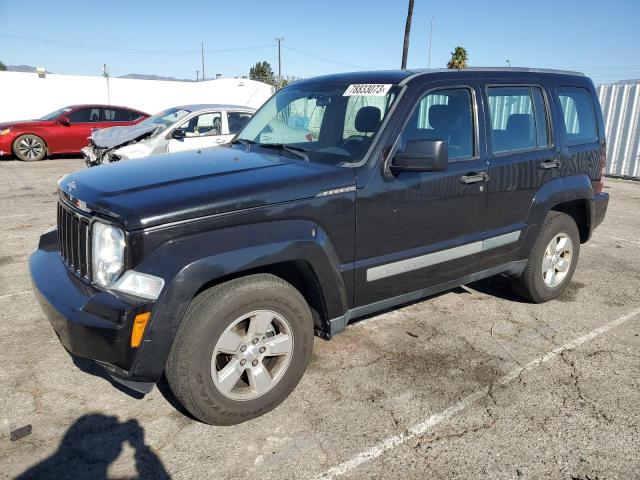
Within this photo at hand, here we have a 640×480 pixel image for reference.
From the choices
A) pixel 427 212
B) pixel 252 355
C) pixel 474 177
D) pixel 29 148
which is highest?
pixel 474 177

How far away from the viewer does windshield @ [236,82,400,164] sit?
3346mm

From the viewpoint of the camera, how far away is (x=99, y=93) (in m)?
24.4

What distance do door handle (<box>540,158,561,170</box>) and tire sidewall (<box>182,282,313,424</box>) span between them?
248 centimetres

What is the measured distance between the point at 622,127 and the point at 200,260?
1380cm

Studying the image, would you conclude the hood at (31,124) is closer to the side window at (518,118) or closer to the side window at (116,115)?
the side window at (116,115)

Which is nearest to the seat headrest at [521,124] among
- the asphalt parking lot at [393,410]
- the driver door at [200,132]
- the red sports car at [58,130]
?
the asphalt parking lot at [393,410]

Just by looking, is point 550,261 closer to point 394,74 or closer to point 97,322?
point 394,74

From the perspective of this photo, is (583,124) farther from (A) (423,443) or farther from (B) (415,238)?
(A) (423,443)

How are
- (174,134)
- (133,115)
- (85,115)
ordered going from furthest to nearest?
(133,115) → (85,115) → (174,134)

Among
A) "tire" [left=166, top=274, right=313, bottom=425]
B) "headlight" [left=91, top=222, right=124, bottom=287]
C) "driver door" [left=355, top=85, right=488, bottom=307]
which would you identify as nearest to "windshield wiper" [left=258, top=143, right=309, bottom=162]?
"driver door" [left=355, top=85, right=488, bottom=307]

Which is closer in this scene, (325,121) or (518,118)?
(325,121)

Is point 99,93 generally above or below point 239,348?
above

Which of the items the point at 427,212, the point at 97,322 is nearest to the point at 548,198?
the point at 427,212

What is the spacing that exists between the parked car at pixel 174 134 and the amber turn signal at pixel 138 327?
6780 mm
